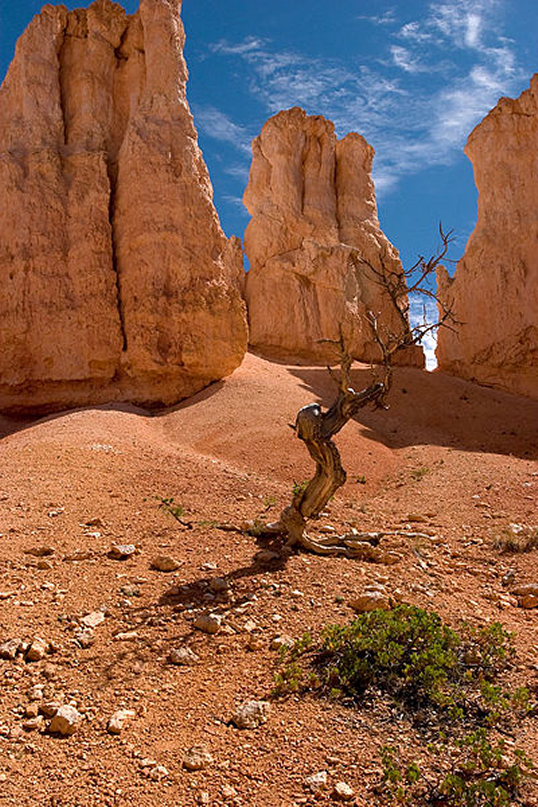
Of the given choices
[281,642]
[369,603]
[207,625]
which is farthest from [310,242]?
[281,642]

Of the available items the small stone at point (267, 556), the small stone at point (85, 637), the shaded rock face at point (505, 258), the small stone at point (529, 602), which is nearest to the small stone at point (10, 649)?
the small stone at point (85, 637)

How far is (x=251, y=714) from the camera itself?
136 inches

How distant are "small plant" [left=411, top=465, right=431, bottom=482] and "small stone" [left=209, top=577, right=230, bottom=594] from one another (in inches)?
243

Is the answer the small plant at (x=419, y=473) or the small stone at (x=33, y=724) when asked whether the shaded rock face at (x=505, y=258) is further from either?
the small stone at (x=33, y=724)

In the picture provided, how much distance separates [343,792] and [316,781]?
15 cm

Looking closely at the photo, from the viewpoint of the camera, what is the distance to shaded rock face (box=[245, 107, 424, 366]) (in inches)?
1037

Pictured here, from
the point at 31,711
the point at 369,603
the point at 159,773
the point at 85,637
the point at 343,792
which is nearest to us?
the point at 343,792

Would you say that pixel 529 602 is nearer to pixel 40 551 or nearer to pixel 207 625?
pixel 207 625

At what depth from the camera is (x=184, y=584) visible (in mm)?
5281

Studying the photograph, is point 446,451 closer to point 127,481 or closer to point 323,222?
point 127,481

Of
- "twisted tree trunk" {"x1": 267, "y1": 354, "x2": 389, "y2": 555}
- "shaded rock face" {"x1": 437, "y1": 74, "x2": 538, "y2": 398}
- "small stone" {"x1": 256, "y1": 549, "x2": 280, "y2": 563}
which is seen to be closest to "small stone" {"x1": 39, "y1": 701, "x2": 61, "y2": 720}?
"small stone" {"x1": 256, "y1": 549, "x2": 280, "y2": 563}

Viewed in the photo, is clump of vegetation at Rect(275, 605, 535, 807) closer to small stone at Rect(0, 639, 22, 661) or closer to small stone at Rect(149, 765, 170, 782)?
small stone at Rect(149, 765, 170, 782)

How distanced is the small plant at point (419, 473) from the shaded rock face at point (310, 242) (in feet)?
46.3

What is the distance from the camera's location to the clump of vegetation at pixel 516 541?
22.1ft
